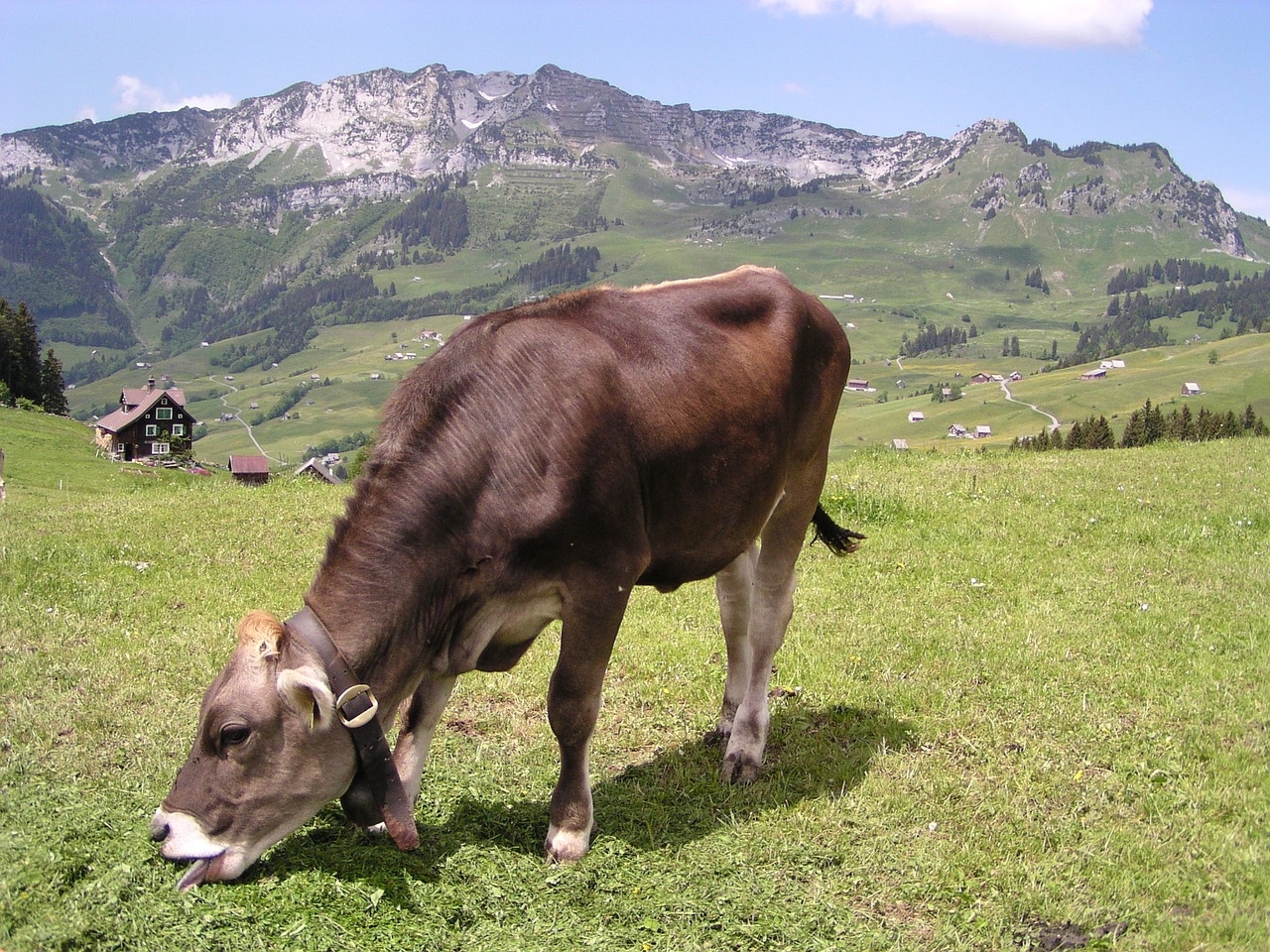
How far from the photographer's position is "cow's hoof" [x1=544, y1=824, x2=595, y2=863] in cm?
628

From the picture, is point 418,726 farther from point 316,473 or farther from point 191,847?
point 316,473

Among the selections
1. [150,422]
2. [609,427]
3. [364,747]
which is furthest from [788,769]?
[150,422]

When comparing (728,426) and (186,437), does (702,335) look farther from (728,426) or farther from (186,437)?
(186,437)

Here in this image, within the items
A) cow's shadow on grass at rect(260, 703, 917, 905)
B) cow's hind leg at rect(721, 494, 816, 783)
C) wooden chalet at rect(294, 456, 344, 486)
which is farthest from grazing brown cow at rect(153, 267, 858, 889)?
wooden chalet at rect(294, 456, 344, 486)

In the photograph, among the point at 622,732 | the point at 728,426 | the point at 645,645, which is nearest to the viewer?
the point at 728,426

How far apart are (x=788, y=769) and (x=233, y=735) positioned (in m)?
4.22

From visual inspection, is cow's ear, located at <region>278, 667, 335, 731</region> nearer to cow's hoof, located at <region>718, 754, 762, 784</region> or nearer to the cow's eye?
the cow's eye

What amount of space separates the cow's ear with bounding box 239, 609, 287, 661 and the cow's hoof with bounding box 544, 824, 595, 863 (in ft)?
6.99

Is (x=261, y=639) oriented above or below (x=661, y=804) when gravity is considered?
above

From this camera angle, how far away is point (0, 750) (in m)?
7.32

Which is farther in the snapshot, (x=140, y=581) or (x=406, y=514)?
(x=140, y=581)

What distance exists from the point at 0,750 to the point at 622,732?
4.59 meters

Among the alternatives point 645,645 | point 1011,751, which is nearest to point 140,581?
point 645,645

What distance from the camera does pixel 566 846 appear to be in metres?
6.30
